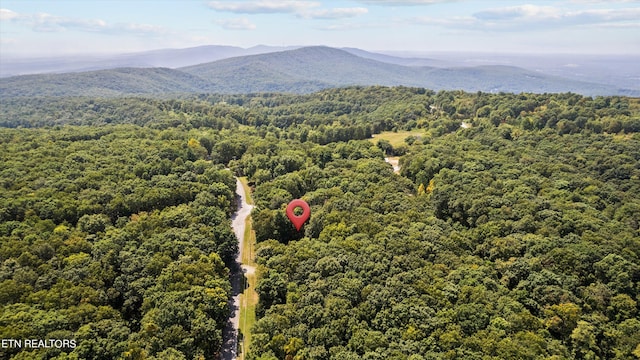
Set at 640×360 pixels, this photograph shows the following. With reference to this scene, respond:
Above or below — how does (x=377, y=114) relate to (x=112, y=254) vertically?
above

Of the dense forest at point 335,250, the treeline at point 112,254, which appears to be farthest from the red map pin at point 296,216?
the treeline at point 112,254

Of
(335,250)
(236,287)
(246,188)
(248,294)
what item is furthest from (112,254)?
(246,188)

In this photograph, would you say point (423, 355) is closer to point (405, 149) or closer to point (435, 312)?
point (435, 312)

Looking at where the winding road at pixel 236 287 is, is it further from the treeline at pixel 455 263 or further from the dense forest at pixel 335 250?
the treeline at pixel 455 263

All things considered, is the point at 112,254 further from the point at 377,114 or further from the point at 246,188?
the point at 377,114

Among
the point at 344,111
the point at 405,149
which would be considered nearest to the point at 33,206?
the point at 405,149
